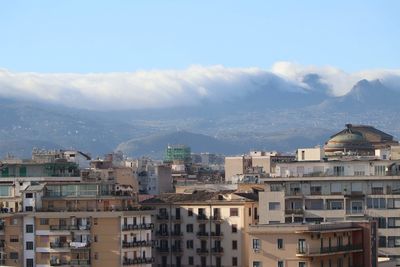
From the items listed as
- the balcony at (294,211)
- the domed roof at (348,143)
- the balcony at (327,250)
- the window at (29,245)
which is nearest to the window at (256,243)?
the balcony at (327,250)

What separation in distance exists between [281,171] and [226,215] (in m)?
5.26

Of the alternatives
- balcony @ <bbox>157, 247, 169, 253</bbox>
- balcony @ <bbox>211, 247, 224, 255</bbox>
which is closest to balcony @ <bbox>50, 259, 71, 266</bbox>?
balcony @ <bbox>157, 247, 169, 253</bbox>

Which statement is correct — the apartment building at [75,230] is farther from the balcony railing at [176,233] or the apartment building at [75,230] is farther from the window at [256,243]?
the window at [256,243]

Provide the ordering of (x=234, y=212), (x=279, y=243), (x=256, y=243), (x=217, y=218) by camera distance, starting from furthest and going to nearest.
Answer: (x=217, y=218)
(x=234, y=212)
(x=256, y=243)
(x=279, y=243)

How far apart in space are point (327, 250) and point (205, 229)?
26.6 metres

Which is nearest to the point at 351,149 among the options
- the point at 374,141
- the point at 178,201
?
the point at 374,141

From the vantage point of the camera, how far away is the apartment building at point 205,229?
10756 centimetres

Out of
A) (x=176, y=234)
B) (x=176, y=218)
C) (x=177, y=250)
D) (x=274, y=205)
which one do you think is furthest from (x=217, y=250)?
(x=274, y=205)

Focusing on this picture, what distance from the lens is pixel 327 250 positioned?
274ft

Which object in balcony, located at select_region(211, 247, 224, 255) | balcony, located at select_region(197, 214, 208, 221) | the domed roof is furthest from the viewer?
the domed roof

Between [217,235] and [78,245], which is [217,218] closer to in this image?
[217,235]

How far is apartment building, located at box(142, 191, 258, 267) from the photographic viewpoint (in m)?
108

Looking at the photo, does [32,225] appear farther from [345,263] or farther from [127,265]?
[345,263]

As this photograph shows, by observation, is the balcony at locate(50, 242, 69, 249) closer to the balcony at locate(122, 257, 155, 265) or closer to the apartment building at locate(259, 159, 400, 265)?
the balcony at locate(122, 257, 155, 265)
